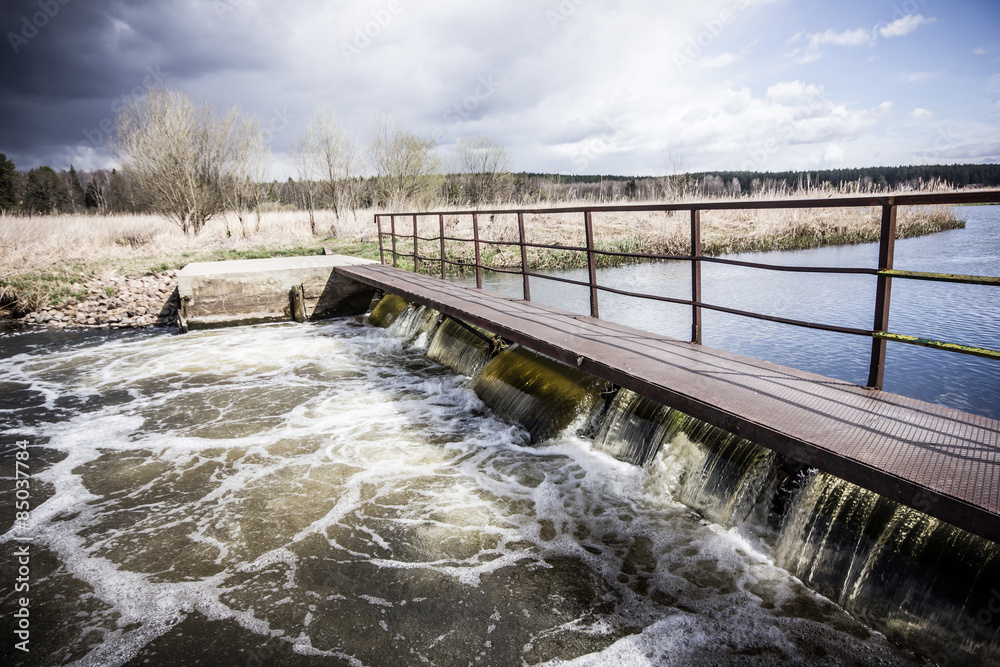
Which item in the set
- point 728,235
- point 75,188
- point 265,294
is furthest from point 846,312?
point 75,188

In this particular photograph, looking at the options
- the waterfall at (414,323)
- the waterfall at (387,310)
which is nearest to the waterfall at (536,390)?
the waterfall at (414,323)

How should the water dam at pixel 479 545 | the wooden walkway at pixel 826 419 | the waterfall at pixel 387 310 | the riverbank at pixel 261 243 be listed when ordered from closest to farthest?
the wooden walkway at pixel 826 419 < the water dam at pixel 479 545 < the waterfall at pixel 387 310 < the riverbank at pixel 261 243

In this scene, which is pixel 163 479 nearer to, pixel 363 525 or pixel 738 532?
pixel 363 525

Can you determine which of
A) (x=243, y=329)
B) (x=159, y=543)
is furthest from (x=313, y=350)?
(x=159, y=543)

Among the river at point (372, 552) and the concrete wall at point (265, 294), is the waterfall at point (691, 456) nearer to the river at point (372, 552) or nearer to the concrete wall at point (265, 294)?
the river at point (372, 552)

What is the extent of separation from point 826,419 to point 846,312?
6.86 meters

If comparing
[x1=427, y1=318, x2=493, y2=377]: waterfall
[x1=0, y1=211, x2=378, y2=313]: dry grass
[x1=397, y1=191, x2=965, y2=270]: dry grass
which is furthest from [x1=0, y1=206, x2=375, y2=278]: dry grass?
[x1=427, y1=318, x2=493, y2=377]: waterfall

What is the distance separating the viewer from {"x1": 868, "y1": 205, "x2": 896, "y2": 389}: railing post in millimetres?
2832

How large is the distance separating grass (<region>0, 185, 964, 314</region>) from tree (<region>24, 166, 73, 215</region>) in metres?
43.1

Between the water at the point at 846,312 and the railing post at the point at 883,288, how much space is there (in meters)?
2.90

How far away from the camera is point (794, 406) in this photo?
2.85m

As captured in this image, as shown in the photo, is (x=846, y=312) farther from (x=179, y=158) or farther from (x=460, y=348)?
(x=179, y=158)

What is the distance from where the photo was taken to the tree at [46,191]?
2120 inches

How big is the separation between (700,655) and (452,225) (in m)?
19.2
